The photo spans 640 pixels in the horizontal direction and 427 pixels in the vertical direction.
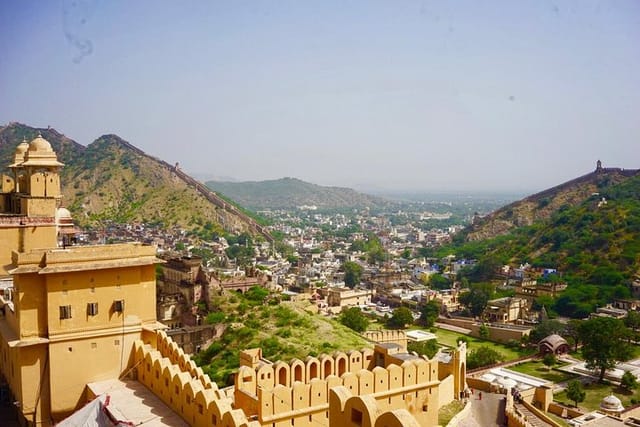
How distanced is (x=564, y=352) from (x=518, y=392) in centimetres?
1908

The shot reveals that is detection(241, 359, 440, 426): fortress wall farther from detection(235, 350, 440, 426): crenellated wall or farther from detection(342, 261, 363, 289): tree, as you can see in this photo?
detection(342, 261, 363, 289): tree

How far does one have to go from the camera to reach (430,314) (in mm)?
64688

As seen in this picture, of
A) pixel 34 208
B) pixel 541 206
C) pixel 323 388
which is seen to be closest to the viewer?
pixel 323 388

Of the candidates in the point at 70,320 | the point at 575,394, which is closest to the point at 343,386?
the point at 70,320

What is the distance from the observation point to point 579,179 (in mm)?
144750

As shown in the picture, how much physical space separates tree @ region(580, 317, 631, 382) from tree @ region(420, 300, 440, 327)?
811 inches

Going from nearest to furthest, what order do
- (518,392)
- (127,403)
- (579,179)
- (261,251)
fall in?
(127,403), (518,392), (261,251), (579,179)

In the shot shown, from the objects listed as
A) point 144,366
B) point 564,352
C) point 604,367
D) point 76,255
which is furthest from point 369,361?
point 564,352

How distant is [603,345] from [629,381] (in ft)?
9.93

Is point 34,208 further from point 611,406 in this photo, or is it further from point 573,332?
point 573,332

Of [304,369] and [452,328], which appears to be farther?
[452,328]

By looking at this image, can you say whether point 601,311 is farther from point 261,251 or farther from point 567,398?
point 261,251

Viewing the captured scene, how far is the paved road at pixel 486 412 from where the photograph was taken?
991 inches

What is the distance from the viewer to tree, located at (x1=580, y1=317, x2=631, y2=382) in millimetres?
42250
